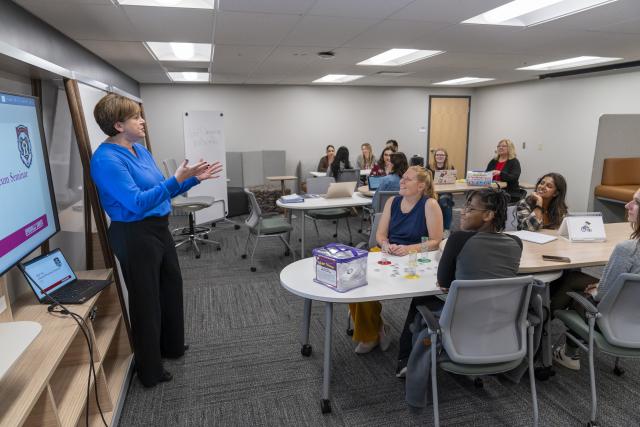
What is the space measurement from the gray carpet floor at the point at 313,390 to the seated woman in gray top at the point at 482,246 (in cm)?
78

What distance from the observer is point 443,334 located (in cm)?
189

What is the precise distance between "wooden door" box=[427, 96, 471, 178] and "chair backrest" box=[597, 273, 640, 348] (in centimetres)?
784

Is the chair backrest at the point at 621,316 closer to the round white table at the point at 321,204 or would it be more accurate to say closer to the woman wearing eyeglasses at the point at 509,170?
the round white table at the point at 321,204

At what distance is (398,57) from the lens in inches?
219

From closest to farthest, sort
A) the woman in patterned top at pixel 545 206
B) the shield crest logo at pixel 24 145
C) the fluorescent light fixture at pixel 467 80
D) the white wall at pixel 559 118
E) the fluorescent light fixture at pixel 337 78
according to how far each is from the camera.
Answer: the shield crest logo at pixel 24 145
the woman in patterned top at pixel 545 206
the white wall at pixel 559 118
the fluorescent light fixture at pixel 337 78
the fluorescent light fixture at pixel 467 80

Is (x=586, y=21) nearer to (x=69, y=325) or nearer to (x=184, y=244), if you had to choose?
(x=69, y=325)

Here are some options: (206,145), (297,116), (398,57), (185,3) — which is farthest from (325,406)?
(297,116)

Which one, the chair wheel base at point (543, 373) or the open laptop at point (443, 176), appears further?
the open laptop at point (443, 176)

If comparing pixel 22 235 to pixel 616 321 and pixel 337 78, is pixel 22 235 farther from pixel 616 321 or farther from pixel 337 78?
pixel 337 78

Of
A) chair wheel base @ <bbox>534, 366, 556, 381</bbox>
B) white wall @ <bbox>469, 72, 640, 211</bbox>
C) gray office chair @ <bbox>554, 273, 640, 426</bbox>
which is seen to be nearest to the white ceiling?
white wall @ <bbox>469, 72, 640, 211</bbox>

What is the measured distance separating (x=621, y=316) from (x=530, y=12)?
2.73 meters

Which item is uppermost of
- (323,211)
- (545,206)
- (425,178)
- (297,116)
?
(297,116)

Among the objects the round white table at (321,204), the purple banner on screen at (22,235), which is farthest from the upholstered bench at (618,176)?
the purple banner on screen at (22,235)

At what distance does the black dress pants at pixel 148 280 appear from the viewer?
85.6 inches
